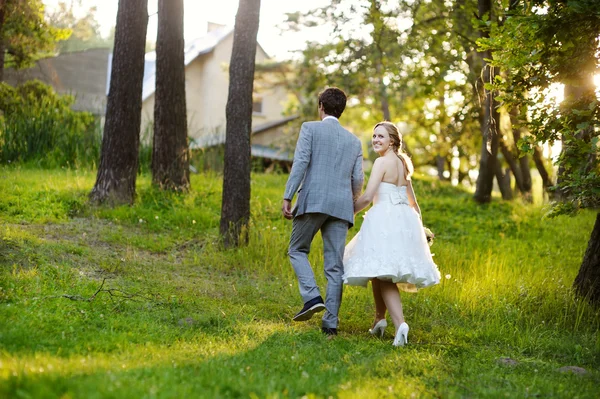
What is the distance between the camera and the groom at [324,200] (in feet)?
22.9

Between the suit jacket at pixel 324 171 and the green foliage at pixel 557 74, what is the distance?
2156 millimetres

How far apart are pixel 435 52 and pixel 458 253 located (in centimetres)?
667

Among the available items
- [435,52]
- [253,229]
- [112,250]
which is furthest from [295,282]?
[435,52]

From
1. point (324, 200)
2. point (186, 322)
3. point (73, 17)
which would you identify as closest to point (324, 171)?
point (324, 200)

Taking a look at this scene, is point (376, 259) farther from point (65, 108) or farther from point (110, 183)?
point (65, 108)

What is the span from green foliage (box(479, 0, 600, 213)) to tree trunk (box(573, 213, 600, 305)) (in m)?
0.75

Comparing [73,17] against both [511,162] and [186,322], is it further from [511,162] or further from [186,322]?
[186,322]

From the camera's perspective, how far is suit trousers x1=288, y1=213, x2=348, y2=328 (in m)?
7.01

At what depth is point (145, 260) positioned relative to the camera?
32.8ft

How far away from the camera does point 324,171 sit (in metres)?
7.05

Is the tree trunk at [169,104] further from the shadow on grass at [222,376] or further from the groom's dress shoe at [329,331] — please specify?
the shadow on grass at [222,376]

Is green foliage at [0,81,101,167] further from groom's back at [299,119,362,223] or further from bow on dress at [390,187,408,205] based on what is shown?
bow on dress at [390,187,408,205]

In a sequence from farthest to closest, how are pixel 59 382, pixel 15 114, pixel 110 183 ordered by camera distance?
pixel 15 114, pixel 110 183, pixel 59 382

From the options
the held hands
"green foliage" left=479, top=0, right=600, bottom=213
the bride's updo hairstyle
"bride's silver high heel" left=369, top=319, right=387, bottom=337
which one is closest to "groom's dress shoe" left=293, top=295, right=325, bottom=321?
"bride's silver high heel" left=369, top=319, right=387, bottom=337
